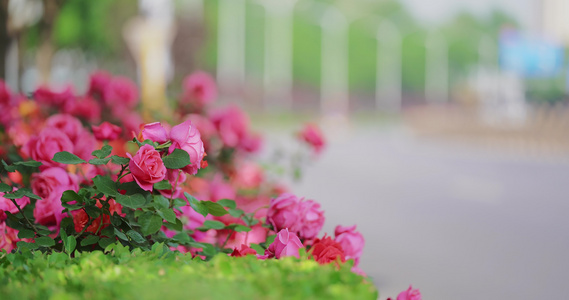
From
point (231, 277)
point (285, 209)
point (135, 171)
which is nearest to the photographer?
point (231, 277)

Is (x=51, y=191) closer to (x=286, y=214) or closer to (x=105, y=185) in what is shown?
(x=105, y=185)

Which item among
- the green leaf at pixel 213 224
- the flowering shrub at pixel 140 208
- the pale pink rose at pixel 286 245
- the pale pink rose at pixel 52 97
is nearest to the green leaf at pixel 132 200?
the flowering shrub at pixel 140 208

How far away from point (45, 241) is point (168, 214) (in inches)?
12.7

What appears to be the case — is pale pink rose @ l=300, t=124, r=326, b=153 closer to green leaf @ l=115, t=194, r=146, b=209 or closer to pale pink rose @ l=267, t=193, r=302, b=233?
pale pink rose @ l=267, t=193, r=302, b=233

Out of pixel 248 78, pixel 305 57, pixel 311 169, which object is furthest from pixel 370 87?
pixel 311 169

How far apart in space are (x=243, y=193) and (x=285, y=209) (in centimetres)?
317

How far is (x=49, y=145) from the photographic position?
2748 mm

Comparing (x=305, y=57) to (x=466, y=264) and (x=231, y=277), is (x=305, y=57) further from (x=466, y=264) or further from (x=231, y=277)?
(x=231, y=277)

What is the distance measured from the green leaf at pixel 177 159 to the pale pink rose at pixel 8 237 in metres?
0.54

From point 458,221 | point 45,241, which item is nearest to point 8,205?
point 45,241

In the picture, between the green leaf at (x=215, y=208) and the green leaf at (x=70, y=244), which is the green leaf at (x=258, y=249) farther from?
the green leaf at (x=70, y=244)

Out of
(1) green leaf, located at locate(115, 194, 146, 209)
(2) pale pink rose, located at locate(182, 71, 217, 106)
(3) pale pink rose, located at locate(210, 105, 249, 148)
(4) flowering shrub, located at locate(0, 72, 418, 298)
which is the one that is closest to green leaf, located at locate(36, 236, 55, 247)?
(4) flowering shrub, located at locate(0, 72, 418, 298)

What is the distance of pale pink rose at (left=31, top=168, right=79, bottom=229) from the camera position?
A: 2.50m

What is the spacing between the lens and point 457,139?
34.7 meters
